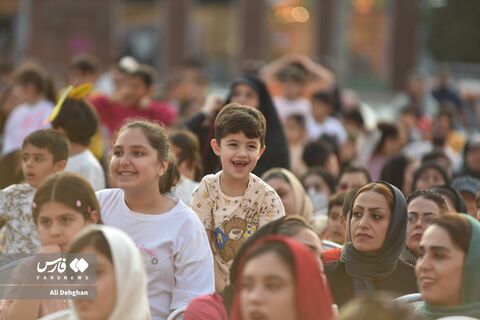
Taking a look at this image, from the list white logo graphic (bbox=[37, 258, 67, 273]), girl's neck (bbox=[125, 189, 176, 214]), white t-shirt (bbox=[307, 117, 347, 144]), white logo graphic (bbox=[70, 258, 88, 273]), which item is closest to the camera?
white logo graphic (bbox=[70, 258, 88, 273])

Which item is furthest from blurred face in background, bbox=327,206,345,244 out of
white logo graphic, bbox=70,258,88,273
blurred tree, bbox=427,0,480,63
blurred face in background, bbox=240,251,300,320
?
blurred tree, bbox=427,0,480,63

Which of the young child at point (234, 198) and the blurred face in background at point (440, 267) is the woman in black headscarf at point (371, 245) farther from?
the blurred face in background at point (440, 267)

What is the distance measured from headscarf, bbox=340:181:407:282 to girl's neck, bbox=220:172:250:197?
66 centimetres

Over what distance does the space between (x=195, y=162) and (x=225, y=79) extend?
26324 millimetres

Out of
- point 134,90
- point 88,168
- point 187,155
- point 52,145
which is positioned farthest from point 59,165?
point 134,90

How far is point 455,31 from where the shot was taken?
28922 mm

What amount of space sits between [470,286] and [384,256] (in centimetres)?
127

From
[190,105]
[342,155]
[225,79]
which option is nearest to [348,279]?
[342,155]

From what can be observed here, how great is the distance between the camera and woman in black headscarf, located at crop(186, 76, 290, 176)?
9.65m

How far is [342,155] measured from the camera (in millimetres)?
14227

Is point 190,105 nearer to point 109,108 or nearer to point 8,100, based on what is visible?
point 8,100

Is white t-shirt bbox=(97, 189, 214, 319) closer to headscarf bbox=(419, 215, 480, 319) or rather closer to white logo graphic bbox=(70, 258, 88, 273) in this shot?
white logo graphic bbox=(70, 258, 88, 273)

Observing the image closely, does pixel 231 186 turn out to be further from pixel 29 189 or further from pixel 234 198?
pixel 29 189
